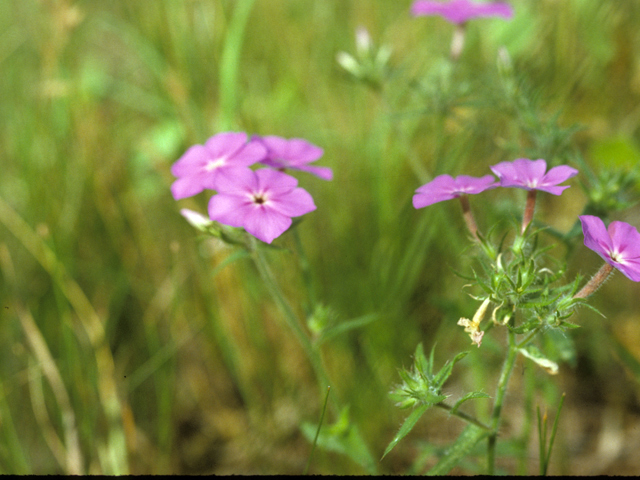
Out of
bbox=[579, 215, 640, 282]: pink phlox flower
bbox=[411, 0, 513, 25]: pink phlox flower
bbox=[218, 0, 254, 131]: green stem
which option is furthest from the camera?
bbox=[218, 0, 254, 131]: green stem

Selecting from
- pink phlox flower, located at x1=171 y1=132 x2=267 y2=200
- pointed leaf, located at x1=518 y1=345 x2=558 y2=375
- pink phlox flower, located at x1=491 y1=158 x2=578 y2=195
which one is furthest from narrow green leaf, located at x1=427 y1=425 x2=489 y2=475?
pink phlox flower, located at x1=171 y1=132 x2=267 y2=200

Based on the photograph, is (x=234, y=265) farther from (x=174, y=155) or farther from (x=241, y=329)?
(x=174, y=155)

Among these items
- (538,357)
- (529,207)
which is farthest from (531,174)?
(538,357)

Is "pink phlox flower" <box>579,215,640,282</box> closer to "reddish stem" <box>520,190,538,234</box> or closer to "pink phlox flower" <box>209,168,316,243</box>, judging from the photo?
"reddish stem" <box>520,190,538,234</box>

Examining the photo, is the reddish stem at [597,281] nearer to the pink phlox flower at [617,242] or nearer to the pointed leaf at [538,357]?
the pink phlox flower at [617,242]

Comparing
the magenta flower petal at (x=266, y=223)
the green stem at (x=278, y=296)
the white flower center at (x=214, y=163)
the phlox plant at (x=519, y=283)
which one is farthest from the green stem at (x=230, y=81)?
the phlox plant at (x=519, y=283)

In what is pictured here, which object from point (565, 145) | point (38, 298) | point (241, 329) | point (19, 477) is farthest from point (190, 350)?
point (565, 145)

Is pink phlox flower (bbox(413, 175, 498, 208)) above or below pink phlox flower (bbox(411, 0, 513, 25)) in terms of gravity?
below

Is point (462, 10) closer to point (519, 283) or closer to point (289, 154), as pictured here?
point (289, 154)
